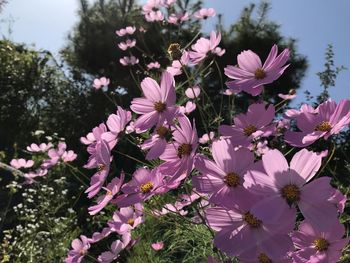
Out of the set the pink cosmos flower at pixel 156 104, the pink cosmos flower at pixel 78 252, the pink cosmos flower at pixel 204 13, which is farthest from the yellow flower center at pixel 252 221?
the pink cosmos flower at pixel 204 13

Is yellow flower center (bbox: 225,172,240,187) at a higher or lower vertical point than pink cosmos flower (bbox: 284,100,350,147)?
lower

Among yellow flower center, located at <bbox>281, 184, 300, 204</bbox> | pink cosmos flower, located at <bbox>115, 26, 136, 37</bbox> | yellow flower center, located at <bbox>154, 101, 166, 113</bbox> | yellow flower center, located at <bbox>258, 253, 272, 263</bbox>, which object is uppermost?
yellow flower center, located at <bbox>154, 101, 166, 113</bbox>

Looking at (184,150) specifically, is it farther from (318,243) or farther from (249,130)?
(318,243)

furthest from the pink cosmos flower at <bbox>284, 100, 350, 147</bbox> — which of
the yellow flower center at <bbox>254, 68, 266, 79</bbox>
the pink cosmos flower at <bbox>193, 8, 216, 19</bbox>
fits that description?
the pink cosmos flower at <bbox>193, 8, 216, 19</bbox>

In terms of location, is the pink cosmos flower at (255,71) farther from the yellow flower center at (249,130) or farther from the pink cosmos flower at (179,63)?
the pink cosmos flower at (179,63)

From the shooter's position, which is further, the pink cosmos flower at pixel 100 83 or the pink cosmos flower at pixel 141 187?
the pink cosmos flower at pixel 100 83

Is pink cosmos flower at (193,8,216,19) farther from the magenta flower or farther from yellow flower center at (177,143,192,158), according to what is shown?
yellow flower center at (177,143,192,158)

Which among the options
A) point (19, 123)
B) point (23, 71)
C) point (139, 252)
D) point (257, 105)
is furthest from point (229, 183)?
point (23, 71)

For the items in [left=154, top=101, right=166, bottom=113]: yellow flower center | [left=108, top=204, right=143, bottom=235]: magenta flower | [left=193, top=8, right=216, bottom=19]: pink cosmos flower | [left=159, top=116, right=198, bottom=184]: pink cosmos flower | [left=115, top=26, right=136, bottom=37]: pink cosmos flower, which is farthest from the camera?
[left=115, top=26, right=136, bottom=37]: pink cosmos flower
